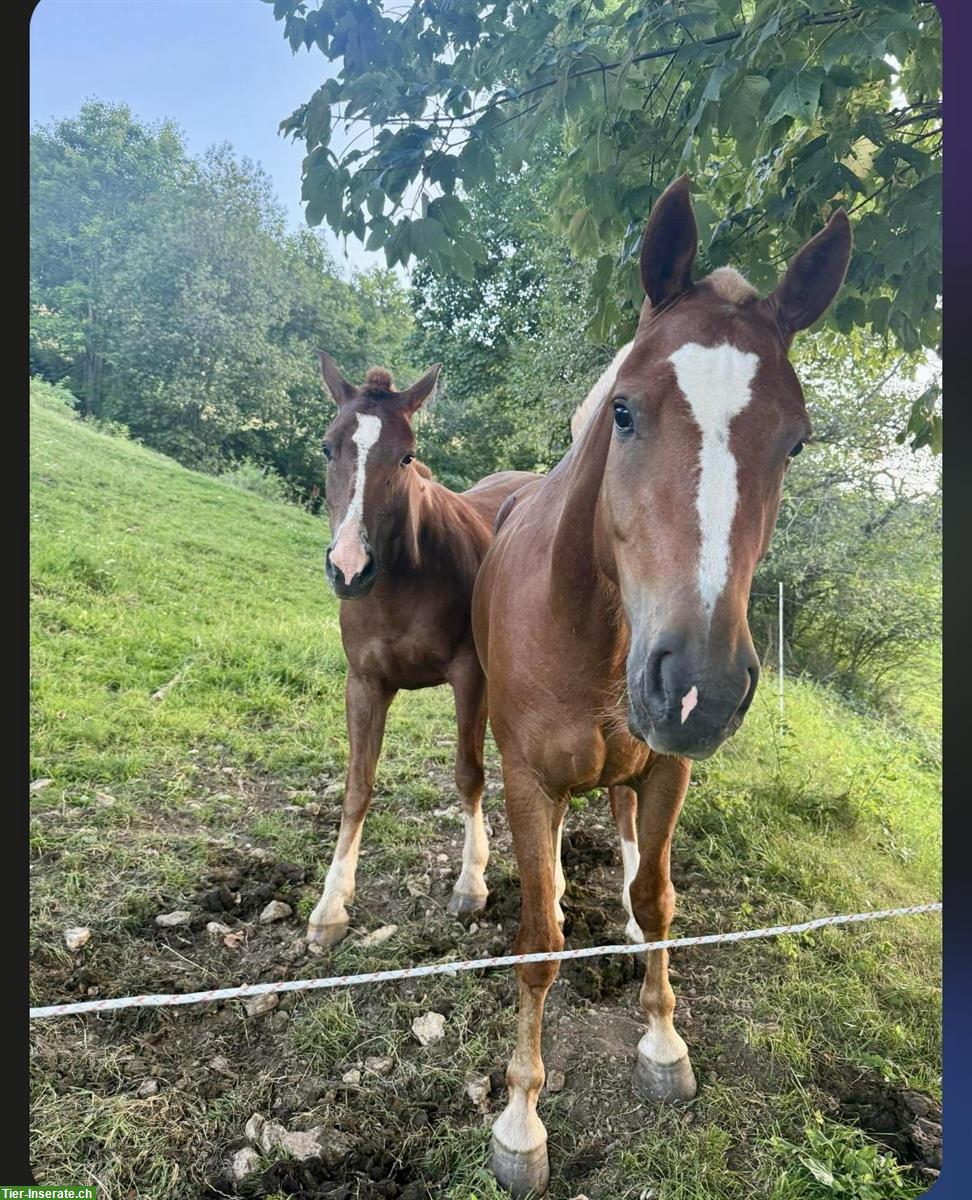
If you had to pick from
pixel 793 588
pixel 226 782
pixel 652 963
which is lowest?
pixel 226 782

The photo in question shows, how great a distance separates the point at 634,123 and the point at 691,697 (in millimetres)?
1805

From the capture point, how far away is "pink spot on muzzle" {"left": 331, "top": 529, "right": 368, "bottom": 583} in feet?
6.81

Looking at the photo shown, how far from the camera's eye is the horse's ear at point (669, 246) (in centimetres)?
120

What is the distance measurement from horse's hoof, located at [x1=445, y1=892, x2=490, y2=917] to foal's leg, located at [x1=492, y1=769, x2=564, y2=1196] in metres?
0.82

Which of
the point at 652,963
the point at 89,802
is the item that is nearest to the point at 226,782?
the point at 89,802

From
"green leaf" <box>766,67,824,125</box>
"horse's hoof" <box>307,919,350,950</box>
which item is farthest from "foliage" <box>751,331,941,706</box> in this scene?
"horse's hoof" <box>307,919,350,950</box>

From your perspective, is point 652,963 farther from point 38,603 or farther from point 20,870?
point 38,603

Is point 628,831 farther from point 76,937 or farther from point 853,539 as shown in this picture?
point 853,539

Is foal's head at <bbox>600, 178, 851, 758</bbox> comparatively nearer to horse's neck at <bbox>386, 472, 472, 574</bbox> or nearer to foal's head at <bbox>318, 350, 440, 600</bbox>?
foal's head at <bbox>318, 350, 440, 600</bbox>

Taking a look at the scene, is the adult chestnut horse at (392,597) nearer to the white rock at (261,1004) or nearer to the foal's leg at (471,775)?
the foal's leg at (471,775)

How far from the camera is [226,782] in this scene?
3492 millimetres

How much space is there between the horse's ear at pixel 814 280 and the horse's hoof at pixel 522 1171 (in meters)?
2.08

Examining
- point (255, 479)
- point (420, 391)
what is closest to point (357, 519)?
point (420, 391)

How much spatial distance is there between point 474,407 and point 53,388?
157cm
